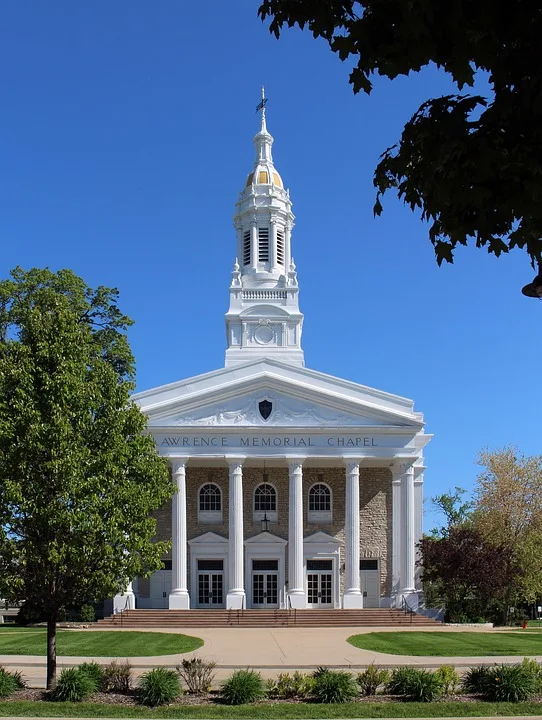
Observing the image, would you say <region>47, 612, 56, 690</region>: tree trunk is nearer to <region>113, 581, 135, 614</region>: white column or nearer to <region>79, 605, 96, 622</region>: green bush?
<region>79, 605, 96, 622</region>: green bush

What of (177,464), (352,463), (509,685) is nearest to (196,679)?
(509,685)

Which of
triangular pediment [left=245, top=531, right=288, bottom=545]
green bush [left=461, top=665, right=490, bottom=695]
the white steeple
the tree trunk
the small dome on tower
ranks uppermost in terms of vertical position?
the small dome on tower

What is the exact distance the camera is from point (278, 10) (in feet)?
22.0

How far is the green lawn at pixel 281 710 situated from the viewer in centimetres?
1515

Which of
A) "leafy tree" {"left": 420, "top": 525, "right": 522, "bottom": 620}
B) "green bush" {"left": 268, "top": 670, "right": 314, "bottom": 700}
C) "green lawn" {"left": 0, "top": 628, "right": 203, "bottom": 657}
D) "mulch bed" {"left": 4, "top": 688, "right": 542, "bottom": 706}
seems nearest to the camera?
"mulch bed" {"left": 4, "top": 688, "right": 542, "bottom": 706}

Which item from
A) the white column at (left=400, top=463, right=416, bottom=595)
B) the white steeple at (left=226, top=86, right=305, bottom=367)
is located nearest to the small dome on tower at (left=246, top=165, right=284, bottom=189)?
the white steeple at (left=226, top=86, right=305, bottom=367)

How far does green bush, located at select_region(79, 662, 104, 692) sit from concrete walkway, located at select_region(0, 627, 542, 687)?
1453 mm

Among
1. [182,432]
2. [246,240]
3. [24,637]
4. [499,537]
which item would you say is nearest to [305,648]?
[24,637]

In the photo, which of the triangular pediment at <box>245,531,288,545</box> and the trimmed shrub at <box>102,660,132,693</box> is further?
the triangular pediment at <box>245,531,288,545</box>

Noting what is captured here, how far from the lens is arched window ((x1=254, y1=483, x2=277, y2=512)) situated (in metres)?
48.0

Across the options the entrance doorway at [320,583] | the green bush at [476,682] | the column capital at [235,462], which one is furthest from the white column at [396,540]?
the green bush at [476,682]

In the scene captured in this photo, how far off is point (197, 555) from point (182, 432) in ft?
22.1

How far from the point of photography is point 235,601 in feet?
143

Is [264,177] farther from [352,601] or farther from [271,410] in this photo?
[352,601]
